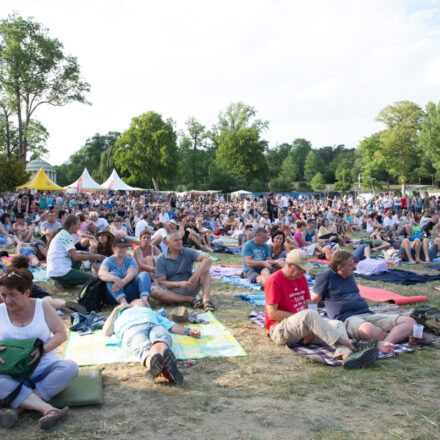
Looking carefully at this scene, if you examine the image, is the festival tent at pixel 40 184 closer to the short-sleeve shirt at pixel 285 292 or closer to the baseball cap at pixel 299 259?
the short-sleeve shirt at pixel 285 292

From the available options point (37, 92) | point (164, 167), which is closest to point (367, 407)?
point (37, 92)

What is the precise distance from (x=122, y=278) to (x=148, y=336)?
6.78ft

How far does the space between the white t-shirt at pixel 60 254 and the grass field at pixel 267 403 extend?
10.3ft

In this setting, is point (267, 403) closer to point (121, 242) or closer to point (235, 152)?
point (121, 242)

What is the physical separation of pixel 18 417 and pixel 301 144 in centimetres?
11310

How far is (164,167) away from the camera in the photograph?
182 feet

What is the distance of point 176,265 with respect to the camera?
6.17 metres

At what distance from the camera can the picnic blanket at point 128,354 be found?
4113 mm

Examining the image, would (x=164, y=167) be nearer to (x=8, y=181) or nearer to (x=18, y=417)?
(x=8, y=181)

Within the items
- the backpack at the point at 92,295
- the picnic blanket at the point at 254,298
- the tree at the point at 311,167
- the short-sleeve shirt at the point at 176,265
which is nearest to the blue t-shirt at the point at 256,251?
the picnic blanket at the point at 254,298

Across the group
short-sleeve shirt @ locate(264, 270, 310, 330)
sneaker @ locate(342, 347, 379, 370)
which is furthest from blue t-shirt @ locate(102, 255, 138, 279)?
sneaker @ locate(342, 347, 379, 370)

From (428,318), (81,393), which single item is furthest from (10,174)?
(428,318)

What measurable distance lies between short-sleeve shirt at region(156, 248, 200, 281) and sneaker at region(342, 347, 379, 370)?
2.91m

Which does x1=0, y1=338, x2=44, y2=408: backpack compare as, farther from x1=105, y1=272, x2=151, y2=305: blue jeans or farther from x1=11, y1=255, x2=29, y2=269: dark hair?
x1=105, y1=272, x2=151, y2=305: blue jeans
